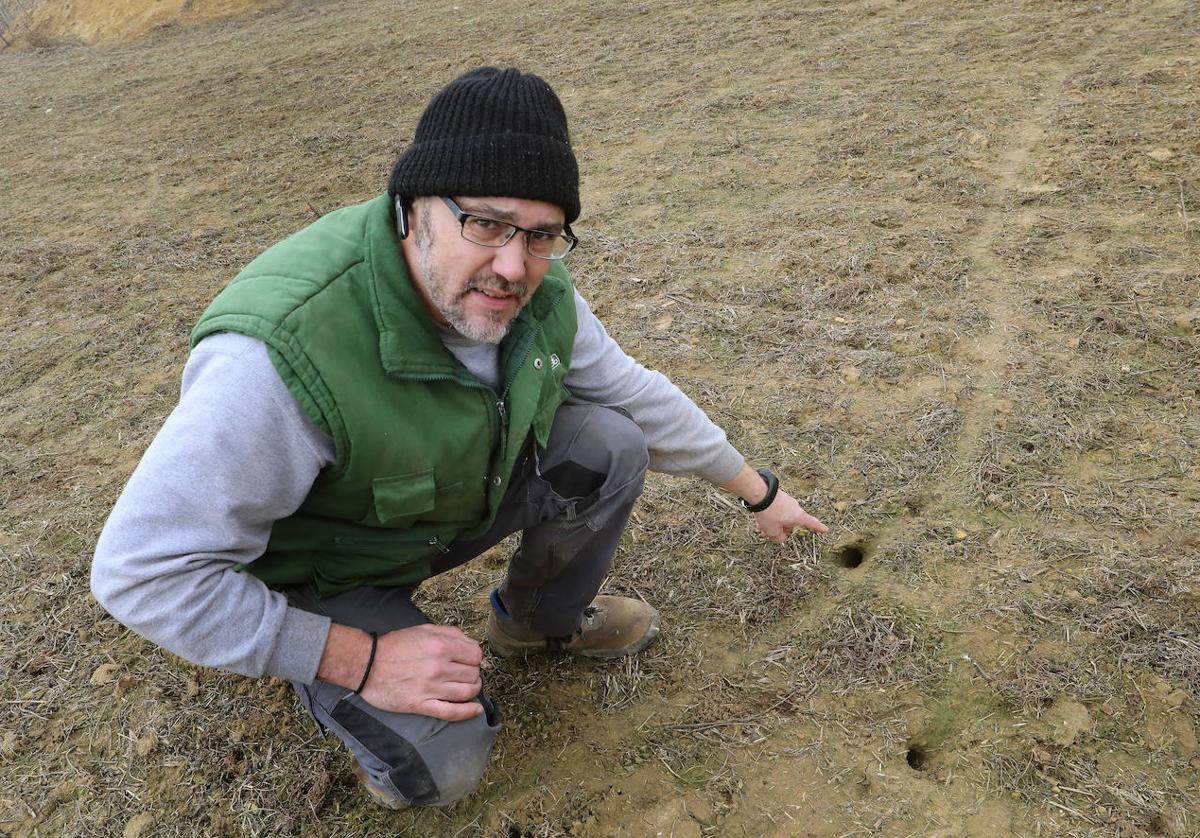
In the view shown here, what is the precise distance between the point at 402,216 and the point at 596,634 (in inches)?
48.3

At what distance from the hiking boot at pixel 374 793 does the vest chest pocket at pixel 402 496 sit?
69 centimetres

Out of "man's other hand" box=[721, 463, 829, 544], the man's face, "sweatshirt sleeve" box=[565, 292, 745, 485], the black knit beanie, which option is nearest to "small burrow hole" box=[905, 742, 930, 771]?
"man's other hand" box=[721, 463, 829, 544]

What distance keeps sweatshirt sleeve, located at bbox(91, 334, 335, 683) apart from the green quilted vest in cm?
5

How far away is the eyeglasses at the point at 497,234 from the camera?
1.54 m

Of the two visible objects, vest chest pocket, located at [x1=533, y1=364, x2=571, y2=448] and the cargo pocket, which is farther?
vest chest pocket, located at [x1=533, y1=364, x2=571, y2=448]

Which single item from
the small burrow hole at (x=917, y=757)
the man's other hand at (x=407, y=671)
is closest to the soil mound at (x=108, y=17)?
the man's other hand at (x=407, y=671)

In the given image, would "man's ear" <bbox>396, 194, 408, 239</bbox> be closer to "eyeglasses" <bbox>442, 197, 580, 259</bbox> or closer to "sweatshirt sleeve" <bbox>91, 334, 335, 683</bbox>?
"eyeglasses" <bbox>442, 197, 580, 259</bbox>

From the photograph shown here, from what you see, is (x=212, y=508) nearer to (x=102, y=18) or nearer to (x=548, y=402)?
(x=548, y=402)

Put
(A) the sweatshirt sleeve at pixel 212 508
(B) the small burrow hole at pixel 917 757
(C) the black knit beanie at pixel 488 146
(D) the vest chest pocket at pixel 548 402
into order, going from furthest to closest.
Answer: (B) the small burrow hole at pixel 917 757 < (D) the vest chest pocket at pixel 548 402 < (C) the black knit beanie at pixel 488 146 < (A) the sweatshirt sleeve at pixel 212 508

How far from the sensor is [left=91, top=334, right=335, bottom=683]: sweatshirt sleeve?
1.33 meters

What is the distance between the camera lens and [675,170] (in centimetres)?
520

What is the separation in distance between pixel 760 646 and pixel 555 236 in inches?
50.8

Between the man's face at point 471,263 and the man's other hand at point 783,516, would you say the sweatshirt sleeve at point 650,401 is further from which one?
the man's face at point 471,263

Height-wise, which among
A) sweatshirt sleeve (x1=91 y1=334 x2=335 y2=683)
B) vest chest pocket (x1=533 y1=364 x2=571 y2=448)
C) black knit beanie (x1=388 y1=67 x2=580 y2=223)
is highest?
black knit beanie (x1=388 y1=67 x2=580 y2=223)
